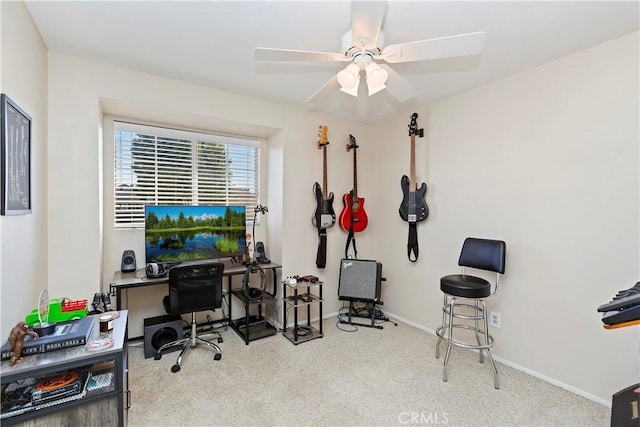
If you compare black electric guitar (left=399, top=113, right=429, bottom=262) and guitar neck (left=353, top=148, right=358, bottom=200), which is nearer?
black electric guitar (left=399, top=113, right=429, bottom=262)

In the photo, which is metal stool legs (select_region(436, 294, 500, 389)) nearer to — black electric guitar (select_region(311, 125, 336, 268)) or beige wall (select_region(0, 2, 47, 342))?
black electric guitar (select_region(311, 125, 336, 268))

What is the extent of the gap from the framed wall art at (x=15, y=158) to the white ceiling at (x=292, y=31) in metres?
0.70

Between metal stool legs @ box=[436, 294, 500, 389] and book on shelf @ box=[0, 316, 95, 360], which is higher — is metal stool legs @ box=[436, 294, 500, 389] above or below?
below

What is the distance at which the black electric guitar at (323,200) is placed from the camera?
10.9 feet

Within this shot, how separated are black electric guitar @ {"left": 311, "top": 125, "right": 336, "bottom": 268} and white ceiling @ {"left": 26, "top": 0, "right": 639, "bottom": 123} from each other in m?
1.03

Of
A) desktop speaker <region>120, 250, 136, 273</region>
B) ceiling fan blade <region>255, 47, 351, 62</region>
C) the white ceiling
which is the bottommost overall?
desktop speaker <region>120, 250, 136, 273</region>

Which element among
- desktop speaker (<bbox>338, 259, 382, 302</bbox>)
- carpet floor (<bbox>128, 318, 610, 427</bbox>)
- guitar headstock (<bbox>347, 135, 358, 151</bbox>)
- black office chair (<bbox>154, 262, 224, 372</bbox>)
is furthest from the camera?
guitar headstock (<bbox>347, 135, 358, 151</bbox>)

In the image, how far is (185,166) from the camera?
3.10 m

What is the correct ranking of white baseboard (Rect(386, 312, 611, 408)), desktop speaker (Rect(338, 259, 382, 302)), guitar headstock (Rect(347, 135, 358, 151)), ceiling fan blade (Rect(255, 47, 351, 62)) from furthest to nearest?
guitar headstock (Rect(347, 135, 358, 151)), desktop speaker (Rect(338, 259, 382, 302)), white baseboard (Rect(386, 312, 611, 408)), ceiling fan blade (Rect(255, 47, 351, 62))

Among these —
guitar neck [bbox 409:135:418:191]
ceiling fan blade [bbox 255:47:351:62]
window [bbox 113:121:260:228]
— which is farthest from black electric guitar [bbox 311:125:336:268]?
ceiling fan blade [bbox 255:47:351:62]

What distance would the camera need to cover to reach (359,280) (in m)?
3.32

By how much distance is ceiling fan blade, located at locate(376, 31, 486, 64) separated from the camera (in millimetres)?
1391

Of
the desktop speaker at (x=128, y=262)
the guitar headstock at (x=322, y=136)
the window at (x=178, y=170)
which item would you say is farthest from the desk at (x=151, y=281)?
the guitar headstock at (x=322, y=136)

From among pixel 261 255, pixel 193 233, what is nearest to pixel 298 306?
pixel 261 255
